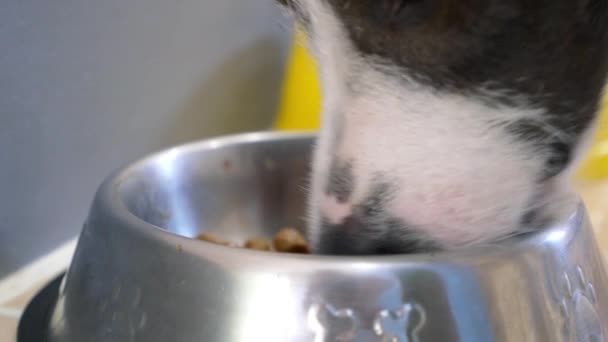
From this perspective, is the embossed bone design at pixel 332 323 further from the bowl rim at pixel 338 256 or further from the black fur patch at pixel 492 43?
the black fur patch at pixel 492 43

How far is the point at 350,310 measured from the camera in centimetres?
50

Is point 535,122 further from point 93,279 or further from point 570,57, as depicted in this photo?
point 93,279

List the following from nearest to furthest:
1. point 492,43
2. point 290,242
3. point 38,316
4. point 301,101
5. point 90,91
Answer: point 492,43 → point 38,316 → point 290,242 → point 90,91 → point 301,101

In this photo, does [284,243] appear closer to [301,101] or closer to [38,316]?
[38,316]

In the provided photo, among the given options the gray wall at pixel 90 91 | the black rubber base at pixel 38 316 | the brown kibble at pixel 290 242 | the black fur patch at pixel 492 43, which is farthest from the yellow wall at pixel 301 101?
the black fur patch at pixel 492 43

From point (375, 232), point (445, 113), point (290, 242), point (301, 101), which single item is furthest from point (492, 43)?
point (301, 101)

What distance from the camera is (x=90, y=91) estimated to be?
0.92m

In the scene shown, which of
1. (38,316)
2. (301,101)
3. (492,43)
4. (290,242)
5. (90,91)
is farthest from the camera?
(301,101)

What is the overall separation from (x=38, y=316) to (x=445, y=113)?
453 millimetres

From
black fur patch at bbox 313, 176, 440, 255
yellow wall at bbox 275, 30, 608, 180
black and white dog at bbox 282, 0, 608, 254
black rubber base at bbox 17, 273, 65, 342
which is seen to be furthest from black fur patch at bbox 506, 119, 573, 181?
yellow wall at bbox 275, 30, 608, 180

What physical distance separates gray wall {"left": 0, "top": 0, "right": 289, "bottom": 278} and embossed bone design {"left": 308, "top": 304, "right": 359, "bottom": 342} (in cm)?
30

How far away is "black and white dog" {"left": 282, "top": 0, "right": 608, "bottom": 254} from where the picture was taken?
479 mm

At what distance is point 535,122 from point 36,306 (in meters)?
0.52

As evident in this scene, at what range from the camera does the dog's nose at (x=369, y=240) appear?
0.55 meters
